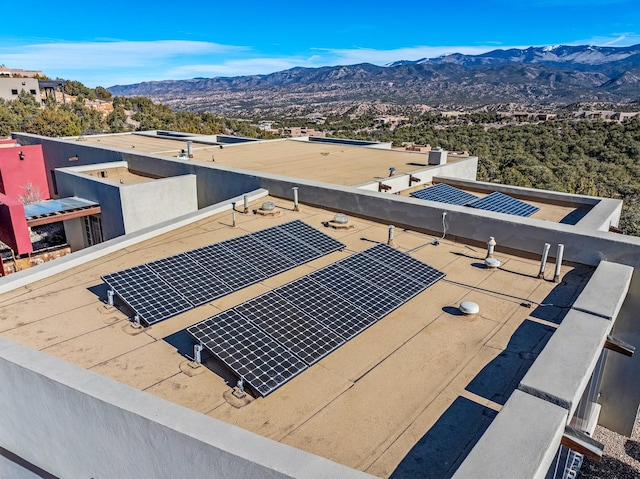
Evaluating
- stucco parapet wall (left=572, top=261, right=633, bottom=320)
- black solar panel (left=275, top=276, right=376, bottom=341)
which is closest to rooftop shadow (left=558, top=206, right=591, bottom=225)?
stucco parapet wall (left=572, top=261, right=633, bottom=320)

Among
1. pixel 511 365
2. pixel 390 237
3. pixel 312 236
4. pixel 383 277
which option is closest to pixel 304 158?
pixel 312 236

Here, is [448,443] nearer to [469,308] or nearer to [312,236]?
[469,308]

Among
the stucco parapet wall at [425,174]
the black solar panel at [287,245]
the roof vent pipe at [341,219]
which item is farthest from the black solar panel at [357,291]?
the stucco parapet wall at [425,174]

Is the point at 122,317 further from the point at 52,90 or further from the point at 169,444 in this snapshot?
the point at 52,90

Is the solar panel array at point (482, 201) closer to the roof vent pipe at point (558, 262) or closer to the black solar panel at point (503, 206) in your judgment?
the black solar panel at point (503, 206)

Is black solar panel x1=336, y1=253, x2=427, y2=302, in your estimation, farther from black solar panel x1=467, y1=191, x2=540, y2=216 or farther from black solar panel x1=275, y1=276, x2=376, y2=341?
black solar panel x1=467, y1=191, x2=540, y2=216
